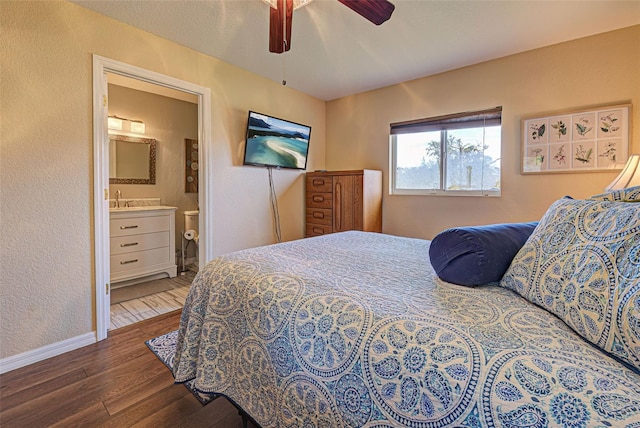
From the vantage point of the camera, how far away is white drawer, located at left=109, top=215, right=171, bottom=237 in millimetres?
3096

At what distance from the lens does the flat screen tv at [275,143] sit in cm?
308

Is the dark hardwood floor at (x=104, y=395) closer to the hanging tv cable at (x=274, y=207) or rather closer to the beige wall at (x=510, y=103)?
the hanging tv cable at (x=274, y=207)

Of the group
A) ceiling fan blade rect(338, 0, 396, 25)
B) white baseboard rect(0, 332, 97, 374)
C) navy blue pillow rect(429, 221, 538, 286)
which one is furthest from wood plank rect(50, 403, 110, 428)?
ceiling fan blade rect(338, 0, 396, 25)

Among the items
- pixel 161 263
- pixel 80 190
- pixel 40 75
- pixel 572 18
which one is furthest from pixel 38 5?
pixel 572 18

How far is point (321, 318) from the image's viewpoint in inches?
34.2

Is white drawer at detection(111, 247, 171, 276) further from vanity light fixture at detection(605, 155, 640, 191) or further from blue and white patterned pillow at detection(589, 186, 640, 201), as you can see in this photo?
vanity light fixture at detection(605, 155, 640, 191)

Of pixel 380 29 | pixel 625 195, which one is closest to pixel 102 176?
pixel 380 29

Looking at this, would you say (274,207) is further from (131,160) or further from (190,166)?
(131,160)

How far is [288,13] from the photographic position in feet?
5.41

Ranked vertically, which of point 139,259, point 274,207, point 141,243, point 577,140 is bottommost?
point 139,259

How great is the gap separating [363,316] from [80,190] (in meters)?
2.28

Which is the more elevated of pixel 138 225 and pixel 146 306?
pixel 138 225

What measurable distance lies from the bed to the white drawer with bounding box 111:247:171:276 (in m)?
2.34

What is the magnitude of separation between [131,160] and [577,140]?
4801 mm
